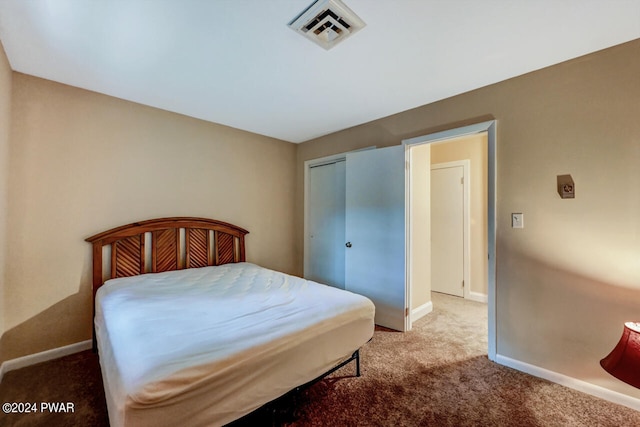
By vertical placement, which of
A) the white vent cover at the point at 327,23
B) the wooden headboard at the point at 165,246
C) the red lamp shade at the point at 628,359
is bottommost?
the red lamp shade at the point at 628,359

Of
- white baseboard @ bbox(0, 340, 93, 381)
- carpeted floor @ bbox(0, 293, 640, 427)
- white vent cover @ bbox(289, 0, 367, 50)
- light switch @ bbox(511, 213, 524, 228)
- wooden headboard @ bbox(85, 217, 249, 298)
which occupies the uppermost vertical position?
white vent cover @ bbox(289, 0, 367, 50)

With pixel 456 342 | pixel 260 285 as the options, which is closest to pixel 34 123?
pixel 260 285

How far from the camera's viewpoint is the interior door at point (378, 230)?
112 inches

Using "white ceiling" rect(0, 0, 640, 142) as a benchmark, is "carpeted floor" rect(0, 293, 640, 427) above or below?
below

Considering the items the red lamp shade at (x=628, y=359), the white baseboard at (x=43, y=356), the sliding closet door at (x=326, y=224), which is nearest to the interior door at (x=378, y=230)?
the sliding closet door at (x=326, y=224)

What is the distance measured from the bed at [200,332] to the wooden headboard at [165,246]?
0.01 meters

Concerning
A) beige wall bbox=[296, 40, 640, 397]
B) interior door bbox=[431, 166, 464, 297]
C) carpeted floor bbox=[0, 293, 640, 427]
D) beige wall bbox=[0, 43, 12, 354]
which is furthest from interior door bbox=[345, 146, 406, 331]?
beige wall bbox=[0, 43, 12, 354]

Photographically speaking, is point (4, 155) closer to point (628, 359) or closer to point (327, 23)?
point (327, 23)

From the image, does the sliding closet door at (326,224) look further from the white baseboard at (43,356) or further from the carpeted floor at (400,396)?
the white baseboard at (43,356)

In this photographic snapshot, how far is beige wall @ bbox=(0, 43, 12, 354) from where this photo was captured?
188 centimetres

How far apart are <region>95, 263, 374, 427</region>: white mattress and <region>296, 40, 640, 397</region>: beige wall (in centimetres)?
132

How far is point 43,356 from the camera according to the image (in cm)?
223

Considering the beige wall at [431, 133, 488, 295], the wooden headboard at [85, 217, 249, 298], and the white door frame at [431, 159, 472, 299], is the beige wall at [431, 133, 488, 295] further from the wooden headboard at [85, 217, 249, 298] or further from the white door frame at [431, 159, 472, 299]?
the wooden headboard at [85, 217, 249, 298]

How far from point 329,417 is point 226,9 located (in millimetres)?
2452
